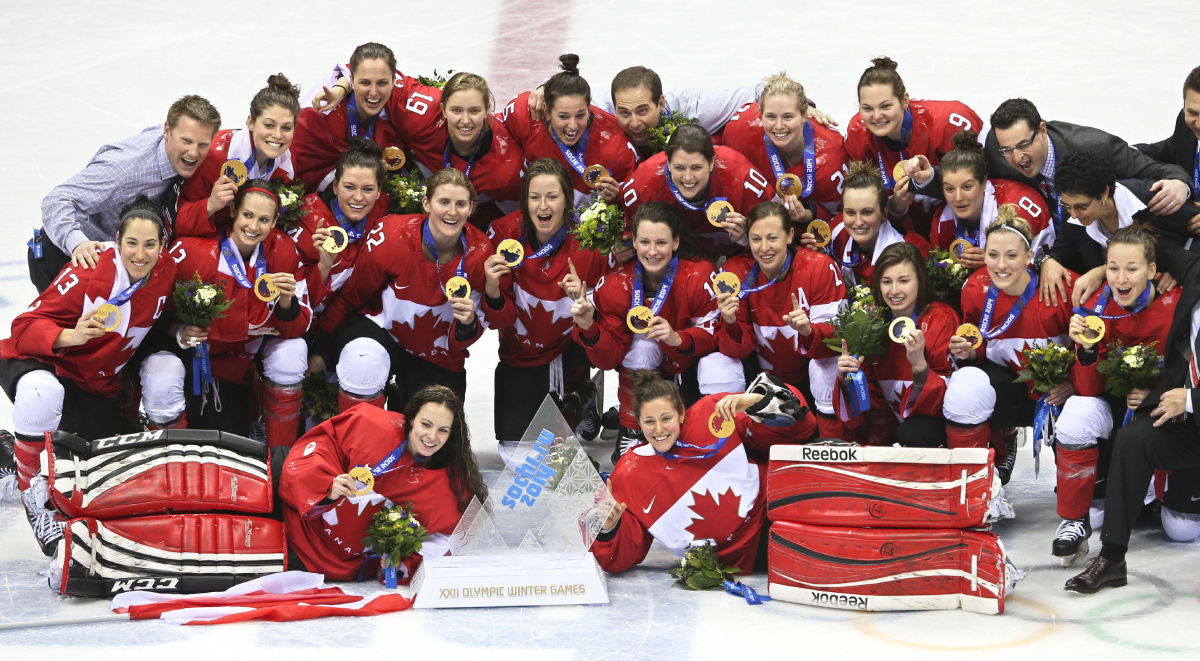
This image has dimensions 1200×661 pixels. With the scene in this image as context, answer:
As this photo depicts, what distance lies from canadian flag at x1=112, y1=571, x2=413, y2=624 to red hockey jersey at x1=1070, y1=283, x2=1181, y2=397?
2611 mm

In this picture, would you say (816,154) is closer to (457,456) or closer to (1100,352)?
(1100,352)

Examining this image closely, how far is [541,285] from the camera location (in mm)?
5969

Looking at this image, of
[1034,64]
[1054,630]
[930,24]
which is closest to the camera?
[1054,630]

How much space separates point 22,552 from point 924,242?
12.5 feet

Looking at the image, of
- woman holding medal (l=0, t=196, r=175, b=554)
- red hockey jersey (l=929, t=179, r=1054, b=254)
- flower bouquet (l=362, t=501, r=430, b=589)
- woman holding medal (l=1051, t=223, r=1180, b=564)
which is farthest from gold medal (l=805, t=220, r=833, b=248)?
woman holding medal (l=0, t=196, r=175, b=554)

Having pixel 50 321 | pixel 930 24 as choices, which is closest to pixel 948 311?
pixel 50 321

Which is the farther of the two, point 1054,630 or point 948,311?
point 948,311

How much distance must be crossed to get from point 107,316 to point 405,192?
4.82 ft

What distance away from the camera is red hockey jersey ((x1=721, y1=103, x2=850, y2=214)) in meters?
5.97

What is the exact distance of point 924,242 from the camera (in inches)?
228

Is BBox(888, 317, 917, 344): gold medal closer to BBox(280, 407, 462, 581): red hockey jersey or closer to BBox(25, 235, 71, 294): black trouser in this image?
BBox(280, 407, 462, 581): red hockey jersey

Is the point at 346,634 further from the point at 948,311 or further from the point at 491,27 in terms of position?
the point at 491,27

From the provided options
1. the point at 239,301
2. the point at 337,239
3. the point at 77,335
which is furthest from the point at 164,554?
the point at 337,239

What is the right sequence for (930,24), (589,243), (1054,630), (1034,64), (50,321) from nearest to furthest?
1. (1054,630)
2. (50,321)
3. (589,243)
4. (1034,64)
5. (930,24)
